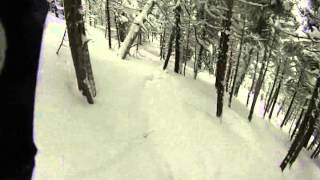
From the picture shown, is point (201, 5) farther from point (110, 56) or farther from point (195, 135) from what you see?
point (195, 135)

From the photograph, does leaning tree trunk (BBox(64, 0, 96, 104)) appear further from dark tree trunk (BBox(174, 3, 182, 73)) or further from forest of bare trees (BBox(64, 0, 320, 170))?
dark tree trunk (BBox(174, 3, 182, 73))

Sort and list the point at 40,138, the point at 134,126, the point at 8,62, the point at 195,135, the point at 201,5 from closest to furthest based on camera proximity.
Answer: the point at 8,62
the point at 40,138
the point at 134,126
the point at 195,135
the point at 201,5

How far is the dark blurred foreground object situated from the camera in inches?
36.3

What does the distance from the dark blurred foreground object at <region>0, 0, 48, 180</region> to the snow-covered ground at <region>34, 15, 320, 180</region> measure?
10429 mm

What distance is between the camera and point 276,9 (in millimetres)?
23359

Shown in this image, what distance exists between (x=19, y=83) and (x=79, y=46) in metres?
11.8

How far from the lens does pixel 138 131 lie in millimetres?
15000

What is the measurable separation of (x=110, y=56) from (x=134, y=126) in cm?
503

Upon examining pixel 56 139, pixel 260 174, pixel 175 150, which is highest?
pixel 56 139

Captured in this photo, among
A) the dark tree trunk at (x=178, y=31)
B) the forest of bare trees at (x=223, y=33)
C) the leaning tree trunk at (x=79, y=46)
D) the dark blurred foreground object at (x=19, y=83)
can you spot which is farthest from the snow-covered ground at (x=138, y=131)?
the dark blurred foreground object at (x=19, y=83)

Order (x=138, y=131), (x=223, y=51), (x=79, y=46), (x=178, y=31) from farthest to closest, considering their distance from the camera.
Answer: (x=178, y=31), (x=223, y=51), (x=138, y=131), (x=79, y=46)

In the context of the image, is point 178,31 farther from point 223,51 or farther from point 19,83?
point 19,83

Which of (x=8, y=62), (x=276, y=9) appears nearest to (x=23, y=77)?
(x=8, y=62)

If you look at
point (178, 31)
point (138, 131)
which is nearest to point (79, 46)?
point (138, 131)
